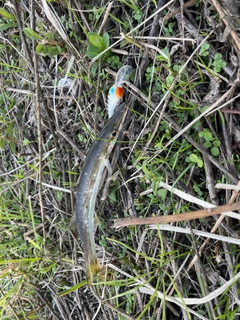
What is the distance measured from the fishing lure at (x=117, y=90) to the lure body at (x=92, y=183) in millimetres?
59

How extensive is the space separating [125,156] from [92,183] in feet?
0.74

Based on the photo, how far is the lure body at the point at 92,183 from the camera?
1797 millimetres

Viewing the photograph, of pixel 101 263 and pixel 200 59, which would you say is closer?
pixel 200 59

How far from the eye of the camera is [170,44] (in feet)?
5.49

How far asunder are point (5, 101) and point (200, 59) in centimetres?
133

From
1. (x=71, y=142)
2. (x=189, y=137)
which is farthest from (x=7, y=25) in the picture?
(x=189, y=137)

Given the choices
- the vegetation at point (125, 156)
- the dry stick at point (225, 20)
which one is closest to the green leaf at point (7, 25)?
the vegetation at point (125, 156)

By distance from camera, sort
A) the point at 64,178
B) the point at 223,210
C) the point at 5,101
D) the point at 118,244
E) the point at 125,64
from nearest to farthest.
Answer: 1. the point at 223,210
2. the point at 125,64
3. the point at 118,244
4. the point at 64,178
5. the point at 5,101

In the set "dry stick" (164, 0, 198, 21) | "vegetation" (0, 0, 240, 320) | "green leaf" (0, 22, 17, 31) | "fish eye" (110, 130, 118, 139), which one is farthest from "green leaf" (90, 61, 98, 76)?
"green leaf" (0, 22, 17, 31)

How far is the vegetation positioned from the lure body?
0.19ft

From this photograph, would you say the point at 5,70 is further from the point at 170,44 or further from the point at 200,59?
the point at 200,59

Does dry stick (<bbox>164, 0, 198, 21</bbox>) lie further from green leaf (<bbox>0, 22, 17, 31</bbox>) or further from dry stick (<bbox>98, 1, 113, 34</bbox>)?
green leaf (<bbox>0, 22, 17, 31</bbox>)

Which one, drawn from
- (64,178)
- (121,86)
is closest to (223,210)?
(121,86)

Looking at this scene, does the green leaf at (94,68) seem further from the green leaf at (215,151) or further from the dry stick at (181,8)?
the green leaf at (215,151)
